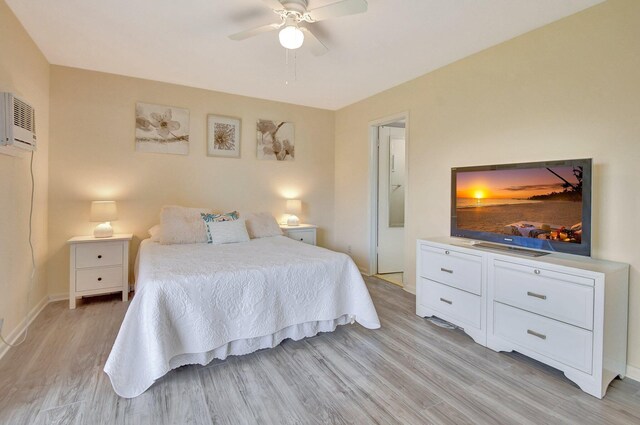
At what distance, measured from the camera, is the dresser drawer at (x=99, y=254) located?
9.99ft

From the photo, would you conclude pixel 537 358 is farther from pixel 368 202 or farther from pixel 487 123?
pixel 368 202

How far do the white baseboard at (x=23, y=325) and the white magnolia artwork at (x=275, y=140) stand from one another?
9.28 ft

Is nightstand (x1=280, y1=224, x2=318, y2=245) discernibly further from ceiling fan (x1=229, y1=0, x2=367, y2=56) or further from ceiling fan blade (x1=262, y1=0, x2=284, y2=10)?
ceiling fan blade (x1=262, y1=0, x2=284, y2=10)

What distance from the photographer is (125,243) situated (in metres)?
3.22

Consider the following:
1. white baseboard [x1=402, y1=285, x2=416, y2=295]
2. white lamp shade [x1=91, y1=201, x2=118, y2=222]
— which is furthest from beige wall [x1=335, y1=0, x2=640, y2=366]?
white lamp shade [x1=91, y1=201, x2=118, y2=222]

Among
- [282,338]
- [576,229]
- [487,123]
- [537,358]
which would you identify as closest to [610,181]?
[576,229]

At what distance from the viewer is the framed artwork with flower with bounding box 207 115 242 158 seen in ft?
13.1

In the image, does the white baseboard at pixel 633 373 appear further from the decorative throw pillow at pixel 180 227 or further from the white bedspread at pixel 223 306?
the decorative throw pillow at pixel 180 227

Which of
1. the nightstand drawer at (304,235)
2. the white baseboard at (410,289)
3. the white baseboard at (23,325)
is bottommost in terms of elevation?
the white baseboard at (23,325)

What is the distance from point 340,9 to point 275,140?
267 centimetres

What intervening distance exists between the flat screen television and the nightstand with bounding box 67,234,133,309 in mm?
3341

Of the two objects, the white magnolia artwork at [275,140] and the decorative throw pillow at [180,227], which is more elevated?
the white magnolia artwork at [275,140]

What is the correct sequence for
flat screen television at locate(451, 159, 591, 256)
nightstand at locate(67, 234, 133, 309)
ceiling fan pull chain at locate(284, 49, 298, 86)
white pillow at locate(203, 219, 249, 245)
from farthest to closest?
white pillow at locate(203, 219, 249, 245) → nightstand at locate(67, 234, 133, 309) → ceiling fan pull chain at locate(284, 49, 298, 86) → flat screen television at locate(451, 159, 591, 256)

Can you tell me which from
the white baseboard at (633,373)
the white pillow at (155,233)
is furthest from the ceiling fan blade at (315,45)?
the white baseboard at (633,373)
